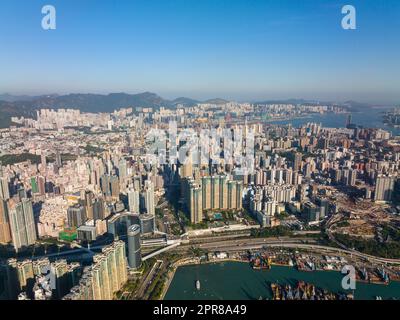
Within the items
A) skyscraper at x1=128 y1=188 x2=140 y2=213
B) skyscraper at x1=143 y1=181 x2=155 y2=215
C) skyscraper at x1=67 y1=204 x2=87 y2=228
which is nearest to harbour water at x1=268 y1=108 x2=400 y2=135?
skyscraper at x1=143 y1=181 x2=155 y2=215

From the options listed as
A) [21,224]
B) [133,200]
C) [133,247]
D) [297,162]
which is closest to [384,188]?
[297,162]

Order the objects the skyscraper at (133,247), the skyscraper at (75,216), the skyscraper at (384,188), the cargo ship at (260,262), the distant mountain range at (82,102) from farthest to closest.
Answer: the distant mountain range at (82,102), the skyscraper at (384,188), the skyscraper at (75,216), the cargo ship at (260,262), the skyscraper at (133,247)

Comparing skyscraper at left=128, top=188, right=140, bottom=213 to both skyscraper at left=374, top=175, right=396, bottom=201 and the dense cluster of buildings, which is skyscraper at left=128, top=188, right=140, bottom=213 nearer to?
the dense cluster of buildings

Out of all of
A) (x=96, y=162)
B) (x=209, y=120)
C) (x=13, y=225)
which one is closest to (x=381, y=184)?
(x=96, y=162)

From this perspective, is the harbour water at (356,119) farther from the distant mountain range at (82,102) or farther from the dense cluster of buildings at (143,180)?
the distant mountain range at (82,102)

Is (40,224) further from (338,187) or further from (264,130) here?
(264,130)

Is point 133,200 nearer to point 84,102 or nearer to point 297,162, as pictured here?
point 297,162

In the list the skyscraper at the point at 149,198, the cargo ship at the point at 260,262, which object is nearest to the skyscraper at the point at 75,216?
the skyscraper at the point at 149,198
